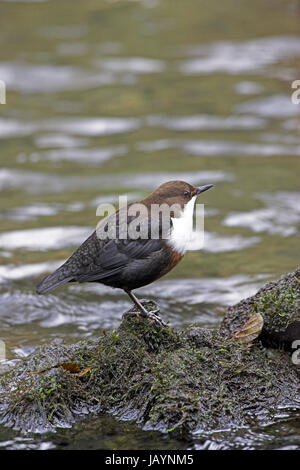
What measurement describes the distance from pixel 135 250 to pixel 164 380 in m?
0.77

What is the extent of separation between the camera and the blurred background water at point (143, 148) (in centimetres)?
649

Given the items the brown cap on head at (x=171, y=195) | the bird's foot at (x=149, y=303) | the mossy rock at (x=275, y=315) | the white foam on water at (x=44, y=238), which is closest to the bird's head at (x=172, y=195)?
the brown cap on head at (x=171, y=195)

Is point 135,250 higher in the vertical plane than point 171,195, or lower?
lower

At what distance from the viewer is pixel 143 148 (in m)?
10.9

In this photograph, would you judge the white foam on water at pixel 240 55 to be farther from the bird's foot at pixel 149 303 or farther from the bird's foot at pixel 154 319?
the bird's foot at pixel 154 319

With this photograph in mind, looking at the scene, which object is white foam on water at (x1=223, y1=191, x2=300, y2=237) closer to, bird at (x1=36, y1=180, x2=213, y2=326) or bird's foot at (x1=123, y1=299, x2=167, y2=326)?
bird at (x1=36, y1=180, x2=213, y2=326)

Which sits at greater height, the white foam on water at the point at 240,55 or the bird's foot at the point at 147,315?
the white foam on water at the point at 240,55

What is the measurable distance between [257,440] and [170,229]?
123 cm

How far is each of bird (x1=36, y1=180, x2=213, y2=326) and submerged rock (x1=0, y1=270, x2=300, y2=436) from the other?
23 cm

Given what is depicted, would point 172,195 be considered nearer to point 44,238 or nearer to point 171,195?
point 171,195

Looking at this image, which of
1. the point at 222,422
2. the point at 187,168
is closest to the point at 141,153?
the point at 187,168

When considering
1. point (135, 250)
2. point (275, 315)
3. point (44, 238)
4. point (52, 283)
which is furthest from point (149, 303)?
point (44, 238)

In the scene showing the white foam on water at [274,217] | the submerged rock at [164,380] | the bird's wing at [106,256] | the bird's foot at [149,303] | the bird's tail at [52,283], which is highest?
the white foam on water at [274,217]

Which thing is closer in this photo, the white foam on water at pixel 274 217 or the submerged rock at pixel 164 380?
the submerged rock at pixel 164 380
